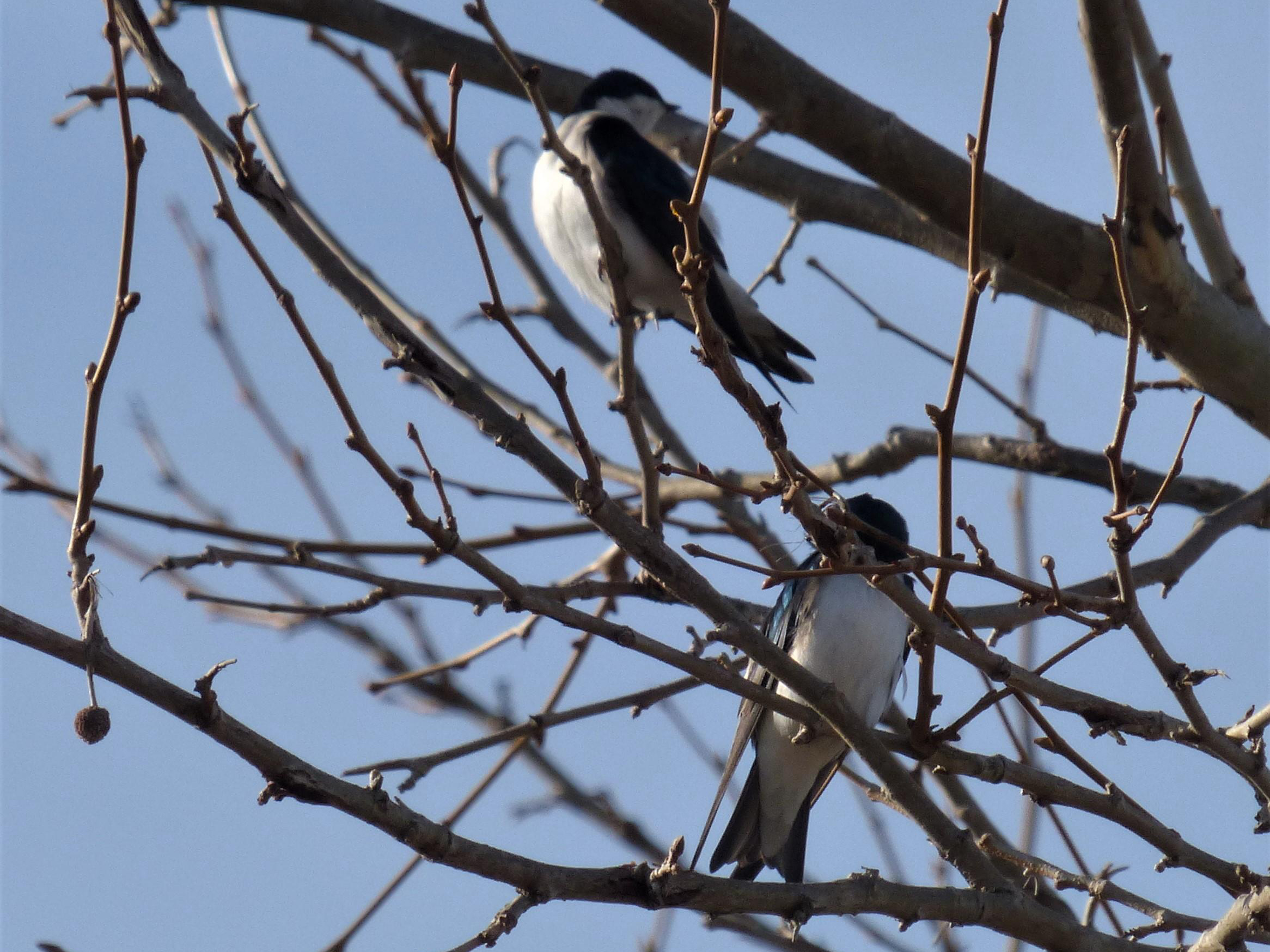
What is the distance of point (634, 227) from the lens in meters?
5.38

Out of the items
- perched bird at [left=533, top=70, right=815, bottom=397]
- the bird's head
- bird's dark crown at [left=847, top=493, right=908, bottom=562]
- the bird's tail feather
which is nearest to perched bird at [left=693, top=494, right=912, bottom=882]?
the bird's tail feather

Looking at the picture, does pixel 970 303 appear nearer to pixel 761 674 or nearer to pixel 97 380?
pixel 97 380

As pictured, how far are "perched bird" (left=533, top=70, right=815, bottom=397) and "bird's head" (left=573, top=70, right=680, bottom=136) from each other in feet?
1.48

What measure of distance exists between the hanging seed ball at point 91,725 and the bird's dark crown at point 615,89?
16.5 feet

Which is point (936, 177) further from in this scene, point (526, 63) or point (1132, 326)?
point (1132, 326)

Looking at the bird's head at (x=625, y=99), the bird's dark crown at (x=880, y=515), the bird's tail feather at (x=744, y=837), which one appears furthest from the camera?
the bird's head at (x=625, y=99)

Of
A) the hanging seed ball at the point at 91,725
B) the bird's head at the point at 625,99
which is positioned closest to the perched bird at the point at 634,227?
the bird's head at the point at 625,99

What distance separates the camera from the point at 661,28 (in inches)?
132

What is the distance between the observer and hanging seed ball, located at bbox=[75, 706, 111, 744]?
1521mm

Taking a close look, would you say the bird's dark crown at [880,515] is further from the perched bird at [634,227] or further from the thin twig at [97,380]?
the thin twig at [97,380]

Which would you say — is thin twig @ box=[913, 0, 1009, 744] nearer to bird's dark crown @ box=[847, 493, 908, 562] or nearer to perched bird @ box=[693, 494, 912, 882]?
perched bird @ box=[693, 494, 912, 882]

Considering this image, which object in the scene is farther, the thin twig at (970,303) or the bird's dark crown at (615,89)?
the bird's dark crown at (615,89)

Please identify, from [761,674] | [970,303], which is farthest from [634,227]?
[970,303]

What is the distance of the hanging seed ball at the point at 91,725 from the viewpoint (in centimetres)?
152
